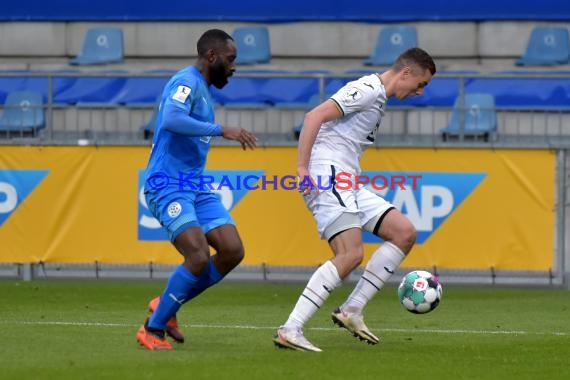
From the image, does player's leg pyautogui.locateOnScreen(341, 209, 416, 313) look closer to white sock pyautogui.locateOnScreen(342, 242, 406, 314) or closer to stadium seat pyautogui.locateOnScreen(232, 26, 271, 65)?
white sock pyautogui.locateOnScreen(342, 242, 406, 314)

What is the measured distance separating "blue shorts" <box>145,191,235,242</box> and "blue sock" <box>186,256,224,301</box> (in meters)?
0.25

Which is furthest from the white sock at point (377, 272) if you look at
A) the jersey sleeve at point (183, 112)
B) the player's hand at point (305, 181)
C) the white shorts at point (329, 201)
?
the jersey sleeve at point (183, 112)

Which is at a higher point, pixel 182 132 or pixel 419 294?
pixel 182 132

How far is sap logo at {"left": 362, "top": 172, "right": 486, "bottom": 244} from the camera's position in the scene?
1490 centimetres

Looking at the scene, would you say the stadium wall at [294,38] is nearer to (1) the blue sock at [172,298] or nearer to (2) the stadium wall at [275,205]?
(2) the stadium wall at [275,205]

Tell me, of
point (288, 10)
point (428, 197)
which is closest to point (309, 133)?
point (428, 197)

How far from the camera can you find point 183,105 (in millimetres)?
9172

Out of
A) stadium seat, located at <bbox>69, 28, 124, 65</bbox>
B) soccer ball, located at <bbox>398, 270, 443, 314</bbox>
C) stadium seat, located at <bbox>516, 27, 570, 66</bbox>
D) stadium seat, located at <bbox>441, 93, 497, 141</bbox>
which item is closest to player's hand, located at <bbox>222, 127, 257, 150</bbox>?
soccer ball, located at <bbox>398, 270, 443, 314</bbox>

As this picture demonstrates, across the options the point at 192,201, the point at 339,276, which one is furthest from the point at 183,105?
the point at 339,276

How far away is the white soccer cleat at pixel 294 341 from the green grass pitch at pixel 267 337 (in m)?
0.09

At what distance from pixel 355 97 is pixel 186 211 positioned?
1.38m

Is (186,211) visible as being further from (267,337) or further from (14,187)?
(14,187)

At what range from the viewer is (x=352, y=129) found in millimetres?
9734

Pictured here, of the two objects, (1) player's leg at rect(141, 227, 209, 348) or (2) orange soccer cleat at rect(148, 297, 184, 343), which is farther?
(2) orange soccer cleat at rect(148, 297, 184, 343)
